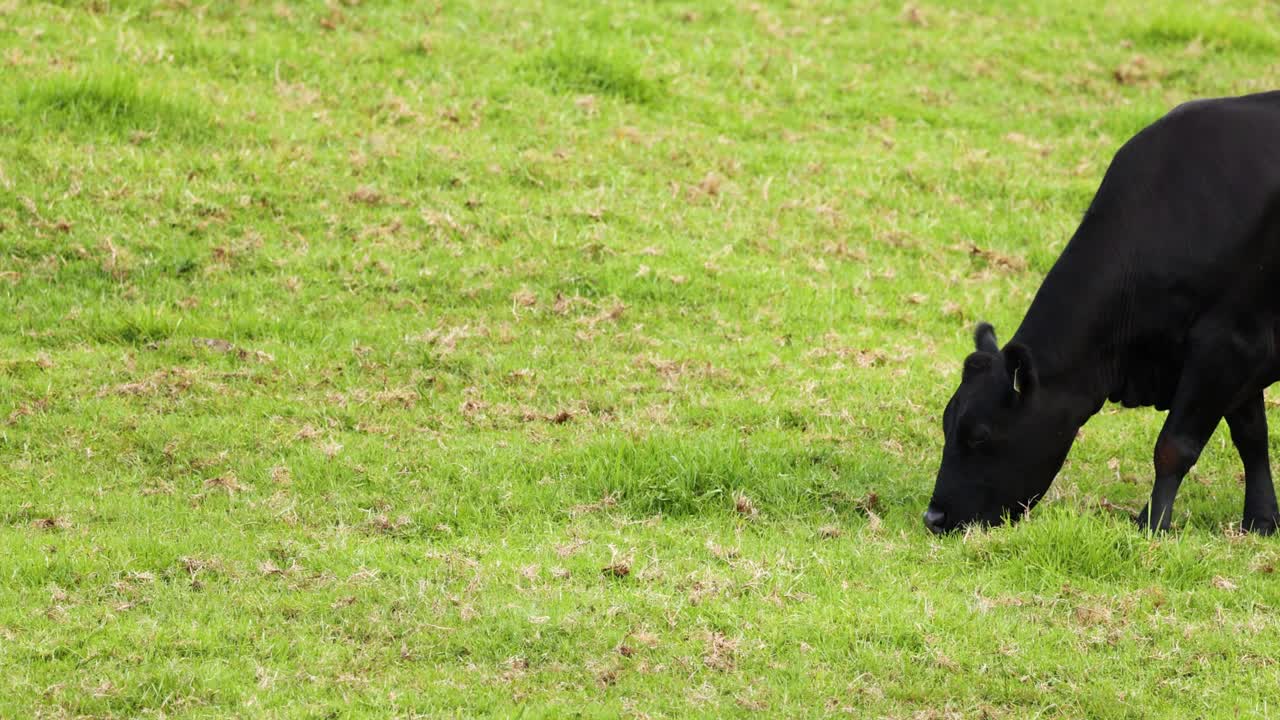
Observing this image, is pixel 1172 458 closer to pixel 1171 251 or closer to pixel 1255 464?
pixel 1255 464

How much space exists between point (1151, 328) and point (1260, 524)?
1.44m

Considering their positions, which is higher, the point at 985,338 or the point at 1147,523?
the point at 985,338

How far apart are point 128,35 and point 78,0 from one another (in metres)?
1.15

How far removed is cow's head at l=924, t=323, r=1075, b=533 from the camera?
8891mm

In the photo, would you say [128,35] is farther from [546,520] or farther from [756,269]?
[546,520]

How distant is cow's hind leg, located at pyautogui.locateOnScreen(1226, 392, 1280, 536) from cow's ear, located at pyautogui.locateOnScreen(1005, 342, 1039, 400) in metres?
1.44

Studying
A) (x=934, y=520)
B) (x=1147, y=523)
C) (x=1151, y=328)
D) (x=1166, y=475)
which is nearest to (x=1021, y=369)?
(x=1151, y=328)

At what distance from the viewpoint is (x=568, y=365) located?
11367 millimetres

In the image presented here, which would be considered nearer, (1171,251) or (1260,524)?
(1171,251)

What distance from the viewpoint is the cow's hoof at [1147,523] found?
8859 millimetres

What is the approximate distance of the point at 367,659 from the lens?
709 centimetres

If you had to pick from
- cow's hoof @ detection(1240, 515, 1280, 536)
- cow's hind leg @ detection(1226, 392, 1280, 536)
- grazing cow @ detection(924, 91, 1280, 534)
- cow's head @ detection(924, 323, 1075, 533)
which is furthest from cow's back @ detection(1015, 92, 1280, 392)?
cow's hoof @ detection(1240, 515, 1280, 536)

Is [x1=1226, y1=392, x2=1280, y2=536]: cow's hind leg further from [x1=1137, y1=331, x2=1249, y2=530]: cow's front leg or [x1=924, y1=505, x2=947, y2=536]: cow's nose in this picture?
[x1=924, y1=505, x2=947, y2=536]: cow's nose

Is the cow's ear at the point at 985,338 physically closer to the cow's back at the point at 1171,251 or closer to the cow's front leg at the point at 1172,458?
the cow's back at the point at 1171,251
